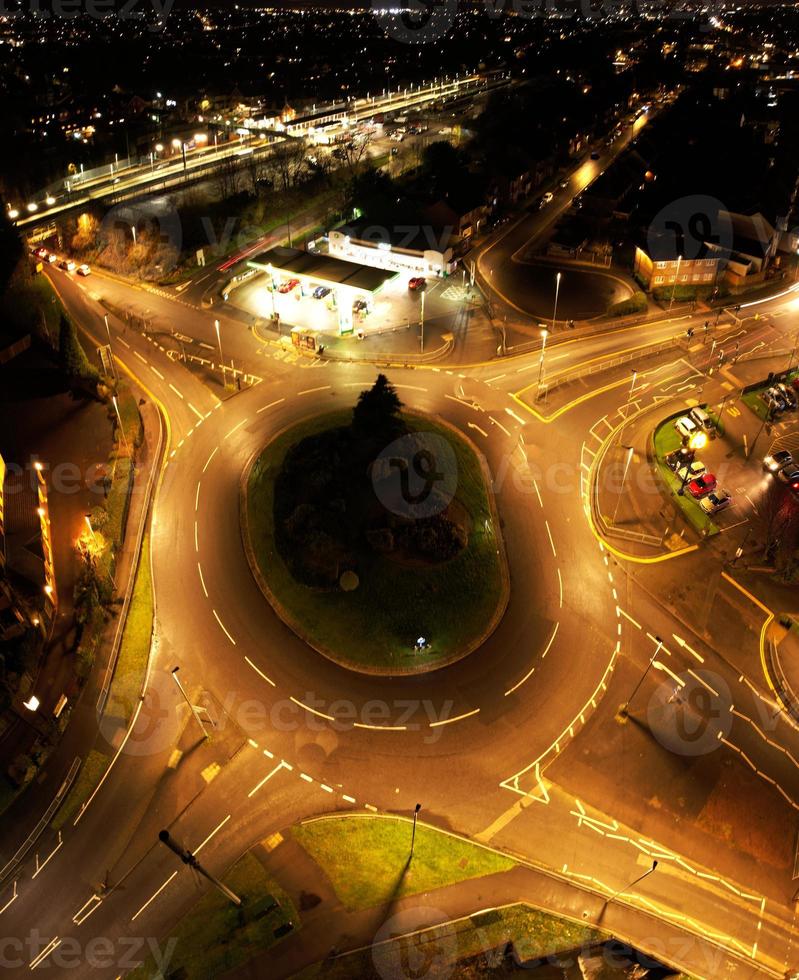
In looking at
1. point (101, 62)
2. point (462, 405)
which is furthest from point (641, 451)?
point (101, 62)

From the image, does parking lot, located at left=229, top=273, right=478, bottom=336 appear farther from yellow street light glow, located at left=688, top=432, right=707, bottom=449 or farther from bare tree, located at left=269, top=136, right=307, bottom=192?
bare tree, located at left=269, top=136, right=307, bottom=192

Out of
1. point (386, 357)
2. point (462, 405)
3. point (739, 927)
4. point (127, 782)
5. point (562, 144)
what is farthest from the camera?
point (562, 144)

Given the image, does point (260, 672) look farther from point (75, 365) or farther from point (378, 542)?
point (75, 365)

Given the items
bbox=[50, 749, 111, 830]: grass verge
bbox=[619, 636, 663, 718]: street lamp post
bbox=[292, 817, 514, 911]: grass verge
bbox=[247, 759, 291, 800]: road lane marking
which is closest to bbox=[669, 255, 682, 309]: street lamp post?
bbox=[619, 636, 663, 718]: street lamp post

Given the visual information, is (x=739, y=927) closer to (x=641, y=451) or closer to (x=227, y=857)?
(x=227, y=857)

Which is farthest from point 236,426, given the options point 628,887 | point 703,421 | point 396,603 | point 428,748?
point 628,887

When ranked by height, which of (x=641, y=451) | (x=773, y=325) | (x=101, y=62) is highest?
(x=101, y=62)
